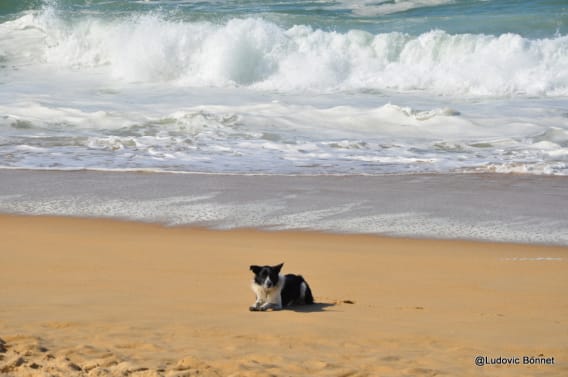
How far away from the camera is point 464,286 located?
246 inches

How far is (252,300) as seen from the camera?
5809 mm

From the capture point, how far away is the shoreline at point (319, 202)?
8445mm

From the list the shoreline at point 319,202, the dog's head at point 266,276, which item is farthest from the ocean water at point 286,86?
the dog's head at point 266,276

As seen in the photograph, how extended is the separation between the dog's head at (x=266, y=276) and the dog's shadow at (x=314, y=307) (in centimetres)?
22

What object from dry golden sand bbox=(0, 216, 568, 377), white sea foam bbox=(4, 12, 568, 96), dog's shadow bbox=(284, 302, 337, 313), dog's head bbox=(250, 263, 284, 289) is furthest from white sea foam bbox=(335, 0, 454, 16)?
dog's head bbox=(250, 263, 284, 289)

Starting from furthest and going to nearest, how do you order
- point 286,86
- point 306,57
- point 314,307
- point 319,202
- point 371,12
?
1. point 371,12
2. point 306,57
3. point 286,86
4. point 319,202
5. point 314,307

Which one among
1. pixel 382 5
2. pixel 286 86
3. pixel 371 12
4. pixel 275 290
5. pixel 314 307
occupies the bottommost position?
pixel 314 307

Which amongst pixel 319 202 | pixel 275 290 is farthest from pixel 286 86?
pixel 275 290

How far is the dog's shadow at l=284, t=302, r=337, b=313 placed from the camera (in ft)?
18.0

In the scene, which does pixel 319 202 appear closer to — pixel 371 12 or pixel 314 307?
pixel 314 307

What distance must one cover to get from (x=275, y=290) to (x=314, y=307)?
A: 29cm

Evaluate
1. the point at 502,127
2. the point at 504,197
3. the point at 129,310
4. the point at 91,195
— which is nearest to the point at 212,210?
the point at 91,195

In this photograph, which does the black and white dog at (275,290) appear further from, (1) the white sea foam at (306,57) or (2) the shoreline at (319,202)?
(1) the white sea foam at (306,57)

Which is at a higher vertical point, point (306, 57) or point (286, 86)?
point (306, 57)
